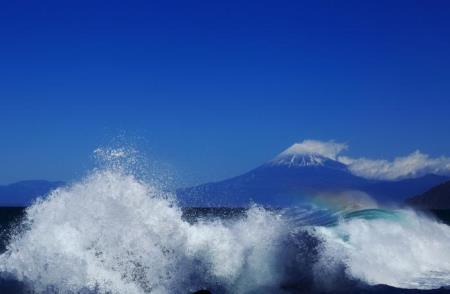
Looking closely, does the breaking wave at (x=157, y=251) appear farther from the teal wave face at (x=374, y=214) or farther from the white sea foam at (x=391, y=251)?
the teal wave face at (x=374, y=214)

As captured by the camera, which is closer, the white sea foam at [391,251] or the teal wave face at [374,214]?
the white sea foam at [391,251]

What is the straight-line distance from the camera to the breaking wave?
22.2 m

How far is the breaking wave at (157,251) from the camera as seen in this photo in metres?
22.2

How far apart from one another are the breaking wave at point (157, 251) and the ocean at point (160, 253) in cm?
4

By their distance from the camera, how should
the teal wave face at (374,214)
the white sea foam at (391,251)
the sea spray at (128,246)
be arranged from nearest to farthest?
the sea spray at (128,246) < the white sea foam at (391,251) < the teal wave face at (374,214)

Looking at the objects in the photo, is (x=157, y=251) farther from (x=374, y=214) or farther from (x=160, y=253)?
(x=374, y=214)

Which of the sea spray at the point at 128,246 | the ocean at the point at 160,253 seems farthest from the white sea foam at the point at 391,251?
the sea spray at the point at 128,246

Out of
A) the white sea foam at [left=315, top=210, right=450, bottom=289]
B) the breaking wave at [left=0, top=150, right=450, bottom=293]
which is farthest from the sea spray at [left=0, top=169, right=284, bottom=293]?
the white sea foam at [left=315, top=210, right=450, bottom=289]

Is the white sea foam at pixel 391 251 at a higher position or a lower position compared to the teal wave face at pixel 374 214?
lower

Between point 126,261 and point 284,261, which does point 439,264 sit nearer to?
point 284,261

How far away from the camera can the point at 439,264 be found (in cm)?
3175

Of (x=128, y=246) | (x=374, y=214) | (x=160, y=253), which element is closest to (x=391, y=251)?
(x=374, y=214)

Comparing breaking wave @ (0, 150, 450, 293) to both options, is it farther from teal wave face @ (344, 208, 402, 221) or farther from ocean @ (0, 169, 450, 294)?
teal wave face @ (344, 208, 402, 221)

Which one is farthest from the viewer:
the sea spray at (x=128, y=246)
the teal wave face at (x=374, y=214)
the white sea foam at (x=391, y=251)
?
the teal wave face at (x=374, y=214)
